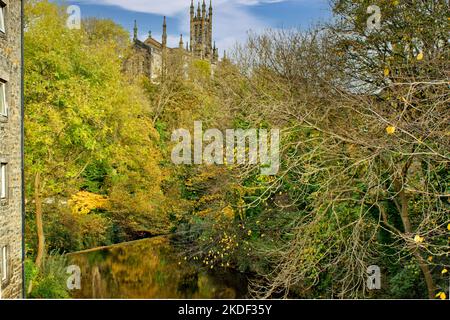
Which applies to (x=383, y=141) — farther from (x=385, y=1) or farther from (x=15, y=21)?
(x=15, y=21)

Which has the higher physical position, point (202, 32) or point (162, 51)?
point (162, 51)

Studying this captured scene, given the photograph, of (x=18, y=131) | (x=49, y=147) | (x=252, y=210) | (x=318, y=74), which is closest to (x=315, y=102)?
(x=318, y=74)

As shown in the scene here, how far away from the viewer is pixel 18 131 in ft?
30.6

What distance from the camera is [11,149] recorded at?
8.99 metres

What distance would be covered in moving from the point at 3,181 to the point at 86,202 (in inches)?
206

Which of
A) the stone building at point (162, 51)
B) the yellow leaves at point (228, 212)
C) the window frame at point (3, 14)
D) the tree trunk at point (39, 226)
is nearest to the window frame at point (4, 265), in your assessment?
the tree trunk at point (39, 226)

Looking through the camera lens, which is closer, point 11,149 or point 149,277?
point 11,149

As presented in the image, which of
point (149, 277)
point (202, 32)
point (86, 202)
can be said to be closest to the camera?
point (149, 277)

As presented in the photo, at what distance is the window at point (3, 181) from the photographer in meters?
8.70

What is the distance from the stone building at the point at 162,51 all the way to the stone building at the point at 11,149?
215 inches

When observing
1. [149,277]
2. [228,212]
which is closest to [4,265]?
[149,277]

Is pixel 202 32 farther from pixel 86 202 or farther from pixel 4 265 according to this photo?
pixel 4 265

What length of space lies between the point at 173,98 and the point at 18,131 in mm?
7319

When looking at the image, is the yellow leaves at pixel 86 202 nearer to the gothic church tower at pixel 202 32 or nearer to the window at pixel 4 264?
the window at pixel 4 264
